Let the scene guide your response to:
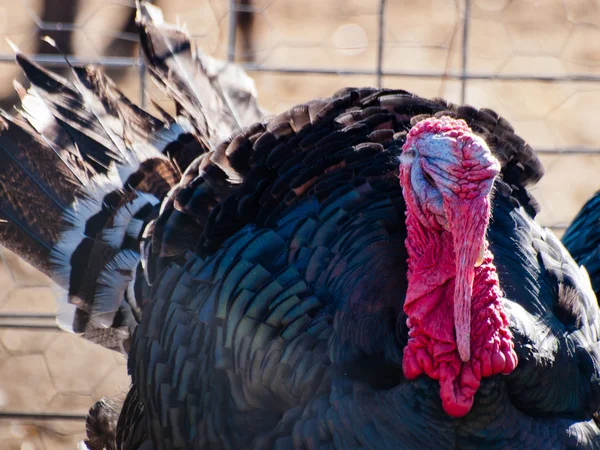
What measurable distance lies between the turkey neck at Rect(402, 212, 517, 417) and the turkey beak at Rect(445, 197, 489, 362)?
3 cm

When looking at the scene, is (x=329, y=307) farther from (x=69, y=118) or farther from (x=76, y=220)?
(x=69, y=118)

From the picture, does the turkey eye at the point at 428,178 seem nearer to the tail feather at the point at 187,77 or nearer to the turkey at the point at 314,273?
the turkey at the point at 314,273

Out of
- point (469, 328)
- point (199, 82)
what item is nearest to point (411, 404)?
point (469, 328)

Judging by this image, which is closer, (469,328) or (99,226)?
(469,328)

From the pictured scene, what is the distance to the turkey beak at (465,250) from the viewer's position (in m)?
1.55

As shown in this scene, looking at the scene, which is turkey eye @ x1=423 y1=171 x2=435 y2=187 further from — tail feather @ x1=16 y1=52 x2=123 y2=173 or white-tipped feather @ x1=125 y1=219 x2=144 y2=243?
tail feather @ x1=16 y1=52 x2=123 y2=173

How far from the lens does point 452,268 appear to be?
64.1 inches

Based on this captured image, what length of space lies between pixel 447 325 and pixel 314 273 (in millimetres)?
332

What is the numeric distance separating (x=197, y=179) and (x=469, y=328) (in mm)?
864

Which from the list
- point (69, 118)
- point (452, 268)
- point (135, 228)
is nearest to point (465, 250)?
point (452, 268)

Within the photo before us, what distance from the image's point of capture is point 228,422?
5.98ft

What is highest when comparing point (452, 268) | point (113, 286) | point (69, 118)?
point (69, 118)

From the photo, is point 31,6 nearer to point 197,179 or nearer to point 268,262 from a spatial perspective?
point 197,179

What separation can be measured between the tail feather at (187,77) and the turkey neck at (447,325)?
44.0 inches
